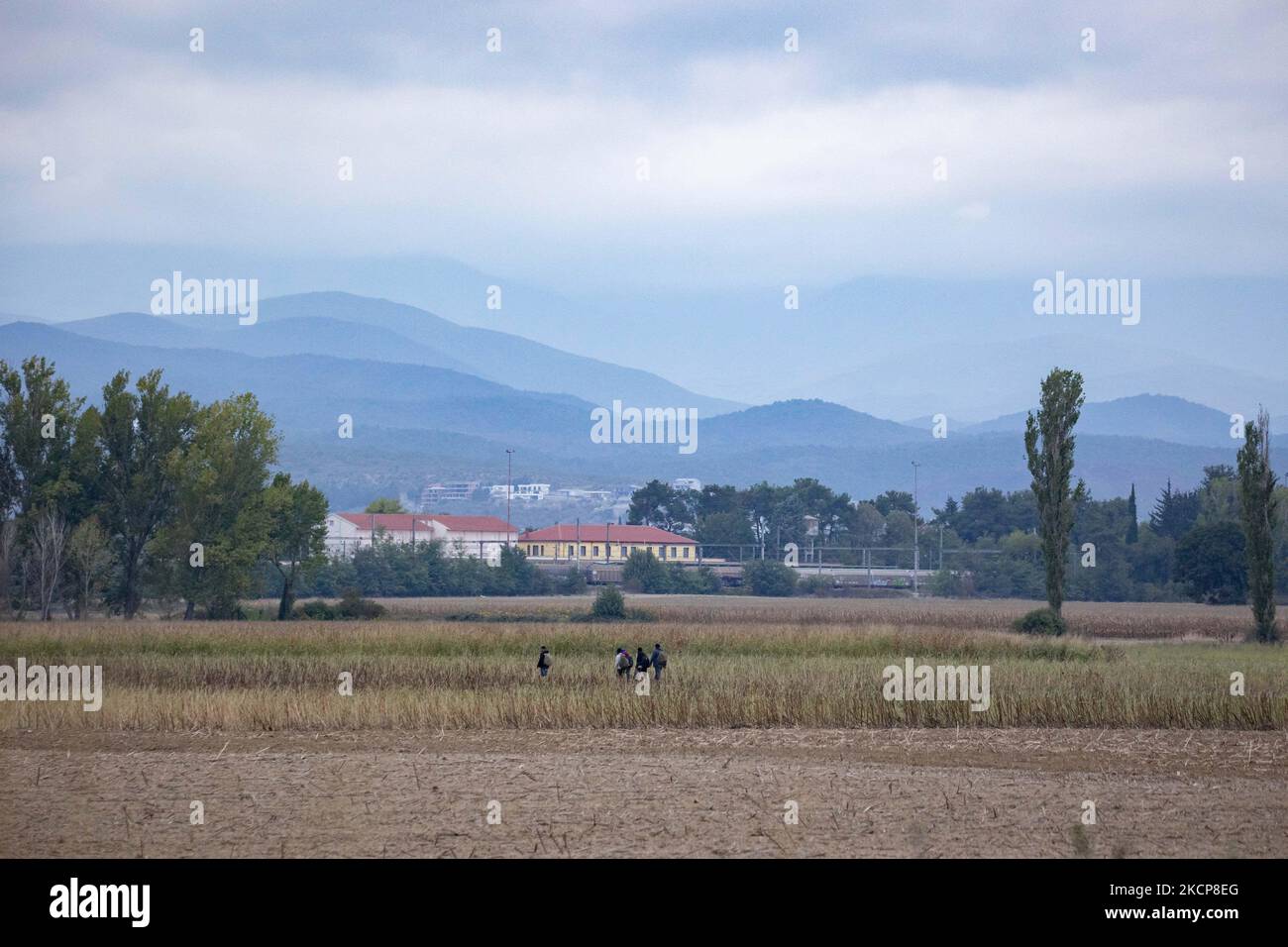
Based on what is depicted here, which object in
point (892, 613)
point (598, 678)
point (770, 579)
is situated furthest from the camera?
point (770, 579)

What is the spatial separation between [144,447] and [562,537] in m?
88.6

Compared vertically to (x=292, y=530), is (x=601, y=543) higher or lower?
lower

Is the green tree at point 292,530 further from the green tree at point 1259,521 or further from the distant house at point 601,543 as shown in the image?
the distant house at point 601,543

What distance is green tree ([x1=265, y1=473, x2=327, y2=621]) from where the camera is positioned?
67.1m

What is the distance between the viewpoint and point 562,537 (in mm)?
154375

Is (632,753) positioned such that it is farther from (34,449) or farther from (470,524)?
(470,524)

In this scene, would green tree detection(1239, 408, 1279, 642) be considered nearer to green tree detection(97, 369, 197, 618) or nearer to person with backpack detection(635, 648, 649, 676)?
person with backpack detection(635, 648, 649, 676)

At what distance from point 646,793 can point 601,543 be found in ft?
439

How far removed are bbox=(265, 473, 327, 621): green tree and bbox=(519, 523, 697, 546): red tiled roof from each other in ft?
271

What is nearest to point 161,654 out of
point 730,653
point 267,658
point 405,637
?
point 267,658

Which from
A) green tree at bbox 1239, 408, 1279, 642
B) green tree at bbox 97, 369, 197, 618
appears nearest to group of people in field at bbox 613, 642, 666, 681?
green tree at bbox 1239, 408, 1279, 642

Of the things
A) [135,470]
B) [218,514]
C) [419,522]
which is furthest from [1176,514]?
[135,470]

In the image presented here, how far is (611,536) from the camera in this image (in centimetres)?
15825
